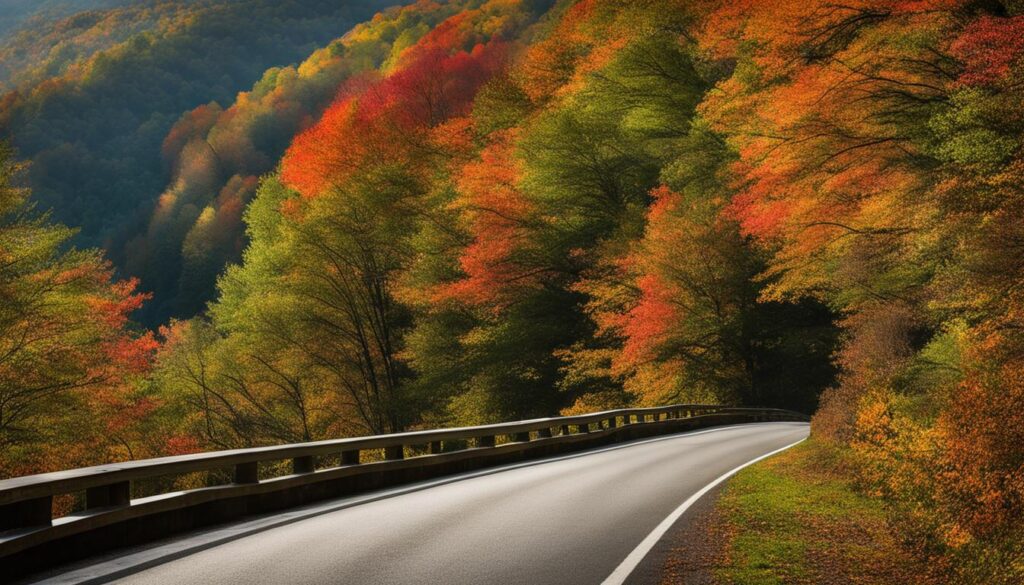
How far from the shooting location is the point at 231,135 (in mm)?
93062

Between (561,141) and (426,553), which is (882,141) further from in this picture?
(561,141)

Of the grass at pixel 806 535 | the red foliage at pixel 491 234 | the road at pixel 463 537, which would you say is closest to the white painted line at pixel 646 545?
the road at pixel 463 537

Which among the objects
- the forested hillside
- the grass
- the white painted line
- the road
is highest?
the forested hillside

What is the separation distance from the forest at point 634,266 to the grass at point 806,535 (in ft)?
1.30

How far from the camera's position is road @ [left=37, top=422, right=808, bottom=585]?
6.28m

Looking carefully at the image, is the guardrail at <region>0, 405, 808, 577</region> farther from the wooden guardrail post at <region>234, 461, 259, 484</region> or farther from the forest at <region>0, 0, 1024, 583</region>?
the forest at <region>0, 0, 1024, 583</region>

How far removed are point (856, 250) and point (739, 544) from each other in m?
13.3

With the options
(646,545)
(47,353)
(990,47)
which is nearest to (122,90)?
(47,353)

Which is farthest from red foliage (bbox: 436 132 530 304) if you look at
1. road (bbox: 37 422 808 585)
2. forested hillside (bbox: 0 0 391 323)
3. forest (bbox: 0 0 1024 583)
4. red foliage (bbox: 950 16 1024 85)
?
forested hillside (bbox: 0 0 391 323)

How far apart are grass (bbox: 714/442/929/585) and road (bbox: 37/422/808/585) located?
0.75m

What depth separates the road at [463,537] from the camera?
6277 mm

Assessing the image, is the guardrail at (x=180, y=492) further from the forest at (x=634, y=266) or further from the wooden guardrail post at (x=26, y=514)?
the forest at (x=634, y=266)

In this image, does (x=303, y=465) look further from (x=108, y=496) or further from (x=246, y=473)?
(x=108, y=496)

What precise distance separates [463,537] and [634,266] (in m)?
24.1
